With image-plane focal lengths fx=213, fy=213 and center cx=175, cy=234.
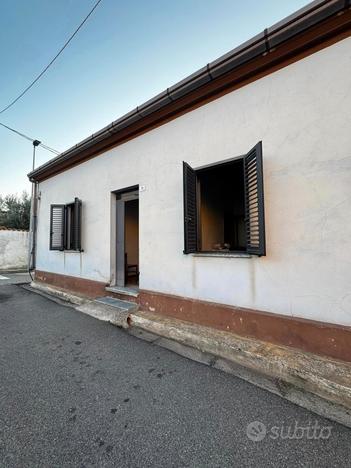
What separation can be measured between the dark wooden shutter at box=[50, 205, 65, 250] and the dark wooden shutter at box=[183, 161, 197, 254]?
421cm

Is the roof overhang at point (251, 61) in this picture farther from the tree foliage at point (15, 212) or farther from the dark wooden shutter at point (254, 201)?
the tree foliage at point (15, 212)

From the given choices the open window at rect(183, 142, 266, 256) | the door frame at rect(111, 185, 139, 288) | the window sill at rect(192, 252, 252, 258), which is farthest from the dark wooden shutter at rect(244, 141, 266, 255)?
the door frame at rect(111, 185, 139, 288)

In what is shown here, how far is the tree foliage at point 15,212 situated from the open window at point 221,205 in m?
17.3

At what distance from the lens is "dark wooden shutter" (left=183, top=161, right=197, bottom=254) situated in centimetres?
328

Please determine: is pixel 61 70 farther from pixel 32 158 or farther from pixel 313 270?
pixel 313 270

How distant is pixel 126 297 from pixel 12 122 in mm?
8132

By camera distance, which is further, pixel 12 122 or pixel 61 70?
pixel 12 122

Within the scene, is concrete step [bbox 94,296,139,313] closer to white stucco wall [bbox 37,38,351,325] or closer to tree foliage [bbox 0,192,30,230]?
white stucco wall [bbox 37,38,351,325]

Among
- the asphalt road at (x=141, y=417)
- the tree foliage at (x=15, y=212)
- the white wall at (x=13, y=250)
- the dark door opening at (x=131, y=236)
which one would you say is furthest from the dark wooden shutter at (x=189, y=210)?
the tree foliage at (x=15, y=212)

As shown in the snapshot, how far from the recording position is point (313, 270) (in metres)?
2.41

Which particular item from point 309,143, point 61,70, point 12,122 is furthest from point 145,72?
point 12,122

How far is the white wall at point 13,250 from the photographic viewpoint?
1175 cm

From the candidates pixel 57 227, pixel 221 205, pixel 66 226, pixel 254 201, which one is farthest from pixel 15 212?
pixel 254 201

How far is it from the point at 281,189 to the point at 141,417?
9.11 ft
